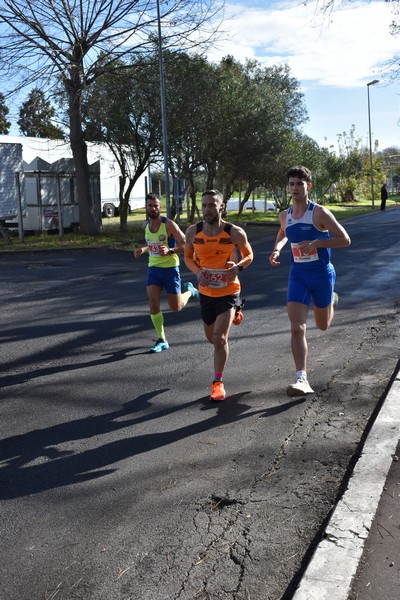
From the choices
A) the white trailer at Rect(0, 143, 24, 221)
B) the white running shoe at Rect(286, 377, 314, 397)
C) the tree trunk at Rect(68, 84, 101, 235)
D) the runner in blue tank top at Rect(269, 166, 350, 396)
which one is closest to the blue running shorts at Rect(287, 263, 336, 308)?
the runner in blue tank top at Rect(269, 166, 350, 396)

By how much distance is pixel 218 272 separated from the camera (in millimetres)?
6289

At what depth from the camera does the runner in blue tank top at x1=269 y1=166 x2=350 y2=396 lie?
6.07m

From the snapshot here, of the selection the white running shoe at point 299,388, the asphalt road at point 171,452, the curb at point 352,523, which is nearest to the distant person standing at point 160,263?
the asphalt road at point 171,452

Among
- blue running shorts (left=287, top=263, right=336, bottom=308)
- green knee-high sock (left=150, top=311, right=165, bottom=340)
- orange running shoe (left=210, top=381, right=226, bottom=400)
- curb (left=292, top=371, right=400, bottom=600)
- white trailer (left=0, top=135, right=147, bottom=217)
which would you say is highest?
white trailer (left=0, top=135, right=147, bottom=217)

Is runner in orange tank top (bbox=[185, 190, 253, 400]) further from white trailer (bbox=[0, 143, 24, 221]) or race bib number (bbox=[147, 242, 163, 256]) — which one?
white trailer (bbox=[0, 143, 24, 221])

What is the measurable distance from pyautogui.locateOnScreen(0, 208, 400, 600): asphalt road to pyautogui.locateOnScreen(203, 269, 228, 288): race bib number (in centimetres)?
96

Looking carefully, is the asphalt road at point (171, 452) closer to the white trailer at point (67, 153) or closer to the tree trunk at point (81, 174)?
the tree trunk at point (81, 174)

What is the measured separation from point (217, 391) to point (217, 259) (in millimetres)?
1158

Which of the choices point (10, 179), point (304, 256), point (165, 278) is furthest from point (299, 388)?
point (10, 179)

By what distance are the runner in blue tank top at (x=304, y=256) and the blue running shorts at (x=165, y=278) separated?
2136 mm

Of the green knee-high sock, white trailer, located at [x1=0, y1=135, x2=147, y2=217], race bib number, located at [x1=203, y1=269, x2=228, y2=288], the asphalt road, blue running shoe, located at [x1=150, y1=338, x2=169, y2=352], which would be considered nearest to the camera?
the asphalt road

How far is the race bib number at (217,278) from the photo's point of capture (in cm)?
627

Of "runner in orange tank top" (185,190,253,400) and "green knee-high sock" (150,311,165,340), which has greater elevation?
"runner in orange tank top" (185,190,253,400)

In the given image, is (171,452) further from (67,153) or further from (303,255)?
(67,153)
